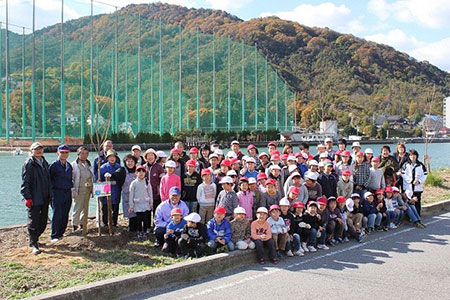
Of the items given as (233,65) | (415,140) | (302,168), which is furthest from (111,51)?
(415,140)

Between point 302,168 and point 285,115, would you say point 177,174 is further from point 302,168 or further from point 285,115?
point 285,115

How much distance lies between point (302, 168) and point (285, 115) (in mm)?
73186

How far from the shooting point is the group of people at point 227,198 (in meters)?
6.88

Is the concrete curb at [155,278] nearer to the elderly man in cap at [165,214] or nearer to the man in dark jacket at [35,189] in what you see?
the elderly man in cap at [165,214]

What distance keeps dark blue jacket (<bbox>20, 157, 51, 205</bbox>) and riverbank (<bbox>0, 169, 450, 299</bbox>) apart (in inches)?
32.8

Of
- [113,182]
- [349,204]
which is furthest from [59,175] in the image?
[349,204]

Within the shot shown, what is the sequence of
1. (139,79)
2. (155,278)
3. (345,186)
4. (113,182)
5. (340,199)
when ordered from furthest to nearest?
(139,79)
(345,186)
(340,199)
(113,182)
(155,278)

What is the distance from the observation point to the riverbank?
17.9 ft

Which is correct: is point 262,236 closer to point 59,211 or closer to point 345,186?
point 345,186

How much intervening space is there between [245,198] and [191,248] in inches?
57.8

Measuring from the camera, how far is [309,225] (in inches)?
299

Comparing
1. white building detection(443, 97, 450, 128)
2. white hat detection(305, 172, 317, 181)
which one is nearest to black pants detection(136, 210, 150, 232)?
white hat detection(305, 172, 317, 181)

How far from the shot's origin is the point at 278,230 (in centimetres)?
714

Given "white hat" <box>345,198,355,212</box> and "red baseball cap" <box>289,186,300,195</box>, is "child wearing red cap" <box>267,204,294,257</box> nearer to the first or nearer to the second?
"red baseball cap" <box>289,186,300,195</box>
